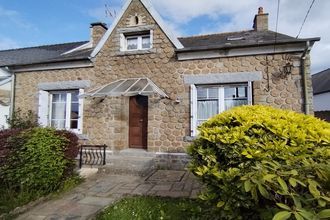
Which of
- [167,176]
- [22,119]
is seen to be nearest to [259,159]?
[167,176]

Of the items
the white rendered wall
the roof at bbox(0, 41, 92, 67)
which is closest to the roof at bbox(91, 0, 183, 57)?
the roof at bbox(0, 41, 92, 67)

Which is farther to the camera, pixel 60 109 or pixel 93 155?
pixel 60 109

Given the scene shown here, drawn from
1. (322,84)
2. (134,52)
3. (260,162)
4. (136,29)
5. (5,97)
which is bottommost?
(260,162)

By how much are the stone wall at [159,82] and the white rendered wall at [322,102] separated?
2824 centimetres

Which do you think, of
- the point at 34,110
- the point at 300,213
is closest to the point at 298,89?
the point at 300,213

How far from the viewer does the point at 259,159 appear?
3338 millimetres

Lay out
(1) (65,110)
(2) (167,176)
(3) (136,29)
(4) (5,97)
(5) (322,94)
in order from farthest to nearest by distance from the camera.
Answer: (5) (322,94) < (4) (5,97) < (1) (65,110) < (3) (136,29) < (2) (167,176)

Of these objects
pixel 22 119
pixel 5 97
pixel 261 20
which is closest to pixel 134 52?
pixel 22 119

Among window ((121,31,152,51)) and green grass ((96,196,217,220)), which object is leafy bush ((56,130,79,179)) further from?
window ((121,31,152,51))

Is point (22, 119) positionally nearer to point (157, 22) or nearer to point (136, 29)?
point (136, 29)

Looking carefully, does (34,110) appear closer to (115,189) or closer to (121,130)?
(121,130)

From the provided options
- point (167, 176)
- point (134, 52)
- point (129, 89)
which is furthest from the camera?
point (134, 52)

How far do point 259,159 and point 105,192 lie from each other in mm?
5289

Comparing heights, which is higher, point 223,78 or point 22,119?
point 223,78
